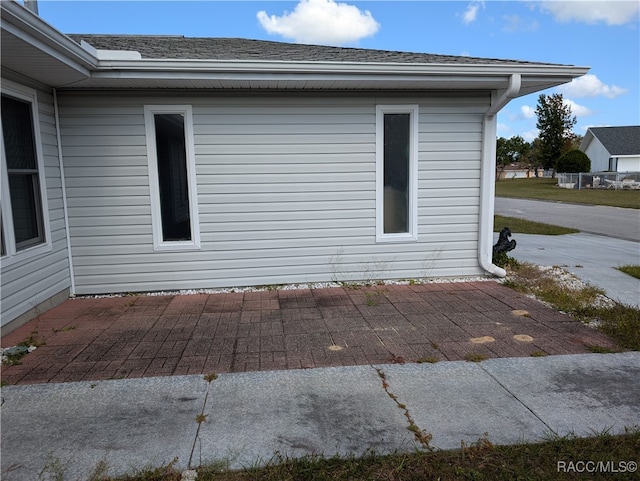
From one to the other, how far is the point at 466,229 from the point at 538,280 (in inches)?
46.7

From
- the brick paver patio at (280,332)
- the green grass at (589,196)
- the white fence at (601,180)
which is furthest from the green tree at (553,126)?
the brick paver patio at (280,332)

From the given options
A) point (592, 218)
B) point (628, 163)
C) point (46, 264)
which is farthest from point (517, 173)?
point (46, 264)

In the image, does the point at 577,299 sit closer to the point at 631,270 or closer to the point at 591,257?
the point at 631,270

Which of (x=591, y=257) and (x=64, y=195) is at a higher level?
(x=64, y=195)

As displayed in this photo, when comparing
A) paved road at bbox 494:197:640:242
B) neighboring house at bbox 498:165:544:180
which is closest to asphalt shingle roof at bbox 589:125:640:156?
neighboring house at bbox 498:165:544:180

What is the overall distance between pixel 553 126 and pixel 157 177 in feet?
145

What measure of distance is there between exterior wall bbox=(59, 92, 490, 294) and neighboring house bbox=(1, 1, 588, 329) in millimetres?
17

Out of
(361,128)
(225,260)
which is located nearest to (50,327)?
(225,260)

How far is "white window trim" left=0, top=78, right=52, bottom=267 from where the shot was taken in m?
4.18

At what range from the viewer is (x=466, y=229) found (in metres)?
6.23

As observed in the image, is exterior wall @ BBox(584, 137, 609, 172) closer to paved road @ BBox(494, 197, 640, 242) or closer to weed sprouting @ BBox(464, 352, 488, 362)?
paved road @ BBox(494, 197, 640, 242)

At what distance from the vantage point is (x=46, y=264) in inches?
195

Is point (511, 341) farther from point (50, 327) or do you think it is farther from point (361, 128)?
point (50, 327)

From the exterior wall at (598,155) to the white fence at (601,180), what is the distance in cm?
992
